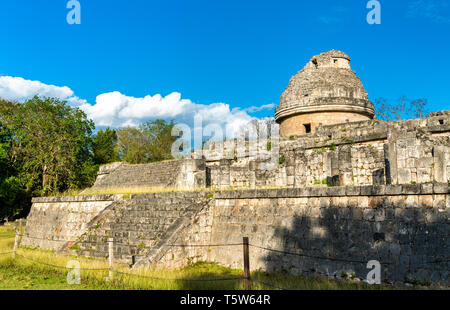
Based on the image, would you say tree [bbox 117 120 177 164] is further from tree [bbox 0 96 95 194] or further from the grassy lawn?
the grassy lawn

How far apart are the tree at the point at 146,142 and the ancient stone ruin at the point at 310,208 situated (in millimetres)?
23572

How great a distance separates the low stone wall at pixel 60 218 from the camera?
14258 millimetres

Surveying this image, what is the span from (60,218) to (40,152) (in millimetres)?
12385

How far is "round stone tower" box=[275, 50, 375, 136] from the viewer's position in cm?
1809

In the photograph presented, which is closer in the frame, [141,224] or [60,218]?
[141,224]

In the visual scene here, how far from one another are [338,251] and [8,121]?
2779 centimetres

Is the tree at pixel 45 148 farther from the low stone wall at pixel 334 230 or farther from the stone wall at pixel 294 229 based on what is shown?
the low stone wall at pixel 334 230

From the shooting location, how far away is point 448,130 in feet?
40.2

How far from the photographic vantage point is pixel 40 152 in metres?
26.2

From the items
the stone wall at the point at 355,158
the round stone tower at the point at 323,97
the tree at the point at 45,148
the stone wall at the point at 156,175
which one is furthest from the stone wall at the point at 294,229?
the tree at the point at 45,148

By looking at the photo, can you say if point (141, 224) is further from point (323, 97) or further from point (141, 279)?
point (323, 97)

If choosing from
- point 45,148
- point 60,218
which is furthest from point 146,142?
point 60,218

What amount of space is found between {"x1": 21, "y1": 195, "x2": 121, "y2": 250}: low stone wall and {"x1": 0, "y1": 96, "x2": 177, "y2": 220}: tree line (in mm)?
9044
